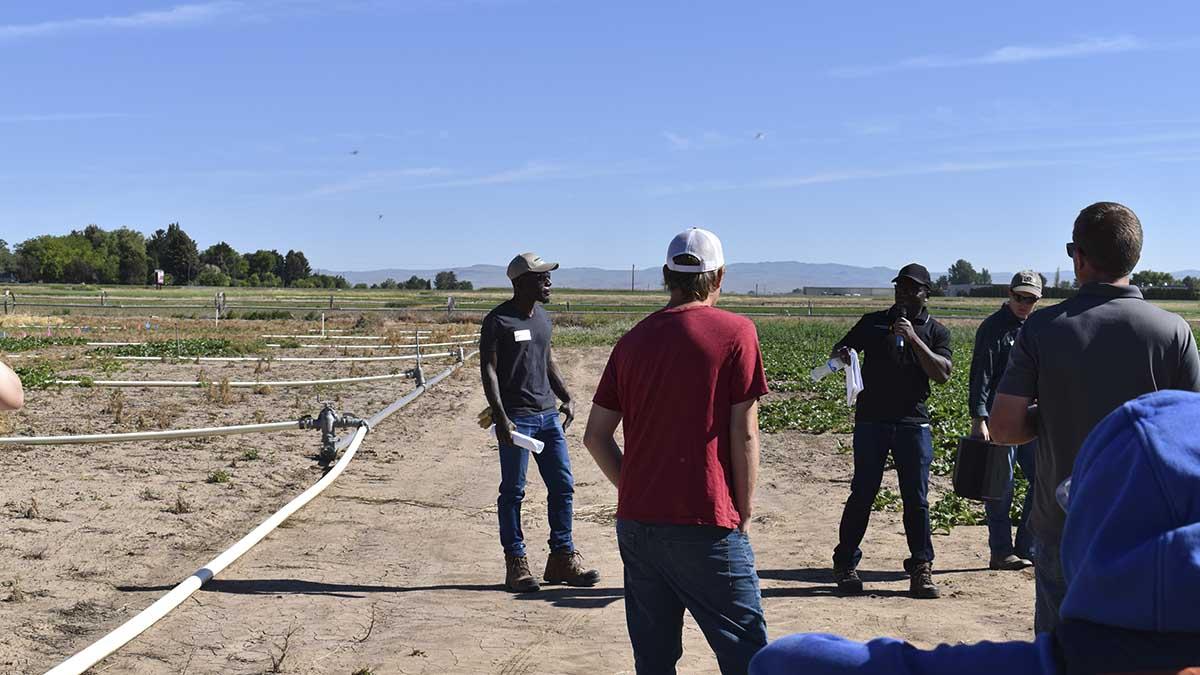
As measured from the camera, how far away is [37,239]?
138625mm

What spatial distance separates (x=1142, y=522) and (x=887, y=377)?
231 inches

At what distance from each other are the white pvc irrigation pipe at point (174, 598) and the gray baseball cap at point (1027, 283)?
5459mm

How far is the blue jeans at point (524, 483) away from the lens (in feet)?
24.5

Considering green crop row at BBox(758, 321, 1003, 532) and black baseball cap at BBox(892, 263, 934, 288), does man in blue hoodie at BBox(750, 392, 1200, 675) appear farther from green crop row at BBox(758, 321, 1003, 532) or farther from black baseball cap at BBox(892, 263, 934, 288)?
green crop row at BBox(758, 321, 1003, 532)

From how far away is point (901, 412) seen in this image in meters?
7.12

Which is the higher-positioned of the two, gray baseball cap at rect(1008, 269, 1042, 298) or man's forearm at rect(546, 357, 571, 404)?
gray baseball cap at rect(1008, 269, 1042, 298)

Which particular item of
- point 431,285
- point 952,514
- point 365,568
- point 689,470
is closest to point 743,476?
point 689,470

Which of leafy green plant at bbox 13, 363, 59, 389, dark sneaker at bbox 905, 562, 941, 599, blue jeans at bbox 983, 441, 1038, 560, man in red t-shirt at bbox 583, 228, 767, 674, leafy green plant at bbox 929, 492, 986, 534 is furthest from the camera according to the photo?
leafy green plant at bbox 13, 363, 59, 389

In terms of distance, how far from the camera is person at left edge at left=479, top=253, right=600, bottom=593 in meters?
7.45

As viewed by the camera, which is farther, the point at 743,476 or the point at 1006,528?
the point at 1006,528

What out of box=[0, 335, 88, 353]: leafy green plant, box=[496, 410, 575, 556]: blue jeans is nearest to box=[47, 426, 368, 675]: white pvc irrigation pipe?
box=[496, 410, 575, 556]: blue jeans

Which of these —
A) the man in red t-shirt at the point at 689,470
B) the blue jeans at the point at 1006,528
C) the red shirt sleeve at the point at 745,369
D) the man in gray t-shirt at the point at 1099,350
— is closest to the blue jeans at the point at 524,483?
the blue jeans at the point at 1006,528

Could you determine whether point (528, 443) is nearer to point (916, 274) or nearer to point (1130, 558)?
point (916, 274)

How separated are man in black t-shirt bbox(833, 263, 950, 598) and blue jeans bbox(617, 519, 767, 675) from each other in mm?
3178
